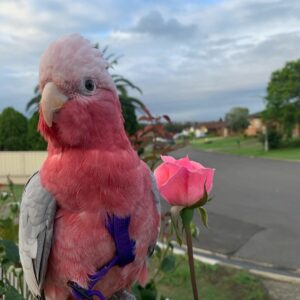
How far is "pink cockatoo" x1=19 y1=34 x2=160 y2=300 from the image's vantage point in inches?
36.6

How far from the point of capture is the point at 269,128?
83.6 ft

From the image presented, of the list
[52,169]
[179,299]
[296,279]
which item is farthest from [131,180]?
[296,279]

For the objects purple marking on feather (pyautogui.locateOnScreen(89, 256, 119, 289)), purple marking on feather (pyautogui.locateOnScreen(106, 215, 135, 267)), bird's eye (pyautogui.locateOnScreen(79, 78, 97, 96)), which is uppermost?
bird's eye (pyautogui.locateOnScreen(79, 78, 97, 96))

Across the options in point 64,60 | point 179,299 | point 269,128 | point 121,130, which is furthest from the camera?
point 269,128

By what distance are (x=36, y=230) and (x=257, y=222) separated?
5.87m

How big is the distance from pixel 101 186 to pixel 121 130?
159mm

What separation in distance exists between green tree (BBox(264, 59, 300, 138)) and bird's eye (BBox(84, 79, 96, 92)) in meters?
25.9

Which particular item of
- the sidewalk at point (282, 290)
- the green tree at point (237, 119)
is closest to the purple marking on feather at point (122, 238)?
the sidewalk at point (282, 290)

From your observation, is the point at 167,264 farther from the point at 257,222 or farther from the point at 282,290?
the point at 257,222

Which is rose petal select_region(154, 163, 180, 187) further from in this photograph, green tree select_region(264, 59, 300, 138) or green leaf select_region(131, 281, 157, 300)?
green tree select_region(264, 59, 300, 138)

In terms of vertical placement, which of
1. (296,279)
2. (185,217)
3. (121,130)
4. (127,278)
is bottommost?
(296,279)

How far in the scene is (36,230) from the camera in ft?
3.44

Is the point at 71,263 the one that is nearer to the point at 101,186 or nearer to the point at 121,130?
the point at 101,186

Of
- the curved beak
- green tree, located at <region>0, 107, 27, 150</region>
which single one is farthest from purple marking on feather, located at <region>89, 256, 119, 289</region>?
green tree, located at <region>0, 107, 27, 150</region>
